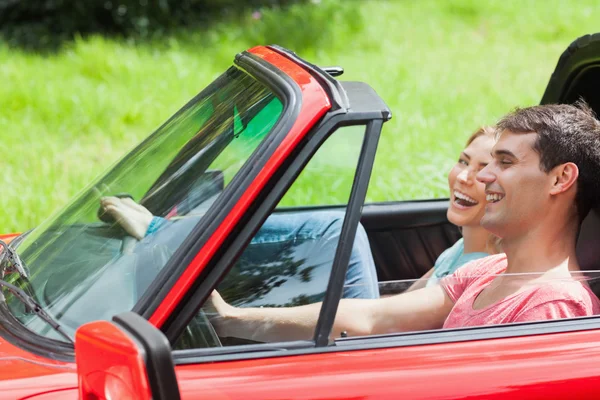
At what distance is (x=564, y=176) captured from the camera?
220 cm

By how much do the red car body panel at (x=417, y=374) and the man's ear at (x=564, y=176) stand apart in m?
0.51

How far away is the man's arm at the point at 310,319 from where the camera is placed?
5.94 ft

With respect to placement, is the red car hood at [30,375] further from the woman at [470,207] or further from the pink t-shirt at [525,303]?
the woman at [470,207]

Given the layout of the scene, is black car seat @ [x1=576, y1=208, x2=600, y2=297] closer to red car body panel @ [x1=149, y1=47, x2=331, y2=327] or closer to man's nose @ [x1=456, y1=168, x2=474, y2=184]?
man's nose @ [x1=456, y1=168, x2=474, y2=184]

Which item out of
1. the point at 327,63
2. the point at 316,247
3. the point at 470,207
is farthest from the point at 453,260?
the point at 327,63

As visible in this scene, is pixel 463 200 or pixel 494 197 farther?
pixel 463 200

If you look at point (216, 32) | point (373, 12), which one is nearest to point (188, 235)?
point (216, 32)

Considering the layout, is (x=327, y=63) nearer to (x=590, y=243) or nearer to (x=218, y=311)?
(x=590, y=243)

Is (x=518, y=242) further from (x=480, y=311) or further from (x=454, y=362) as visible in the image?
(x=454, y=362)

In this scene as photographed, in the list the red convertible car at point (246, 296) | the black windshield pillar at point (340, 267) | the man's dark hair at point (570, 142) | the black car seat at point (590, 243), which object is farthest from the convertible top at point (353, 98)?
the black car seat at point (590, 243)

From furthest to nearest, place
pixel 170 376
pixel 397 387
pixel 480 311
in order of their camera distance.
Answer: pixel 480 311 → pixel 397 387 → pixel 170 376

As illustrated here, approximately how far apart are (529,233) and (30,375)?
119cm

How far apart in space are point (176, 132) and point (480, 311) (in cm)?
88

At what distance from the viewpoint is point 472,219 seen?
109 inches
